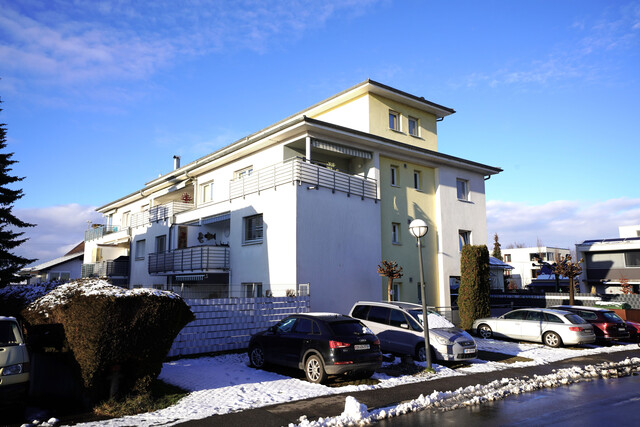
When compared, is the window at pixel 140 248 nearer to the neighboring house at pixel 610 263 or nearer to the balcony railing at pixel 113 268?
the balcony railing at pixel 113 268

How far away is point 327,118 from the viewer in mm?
26969

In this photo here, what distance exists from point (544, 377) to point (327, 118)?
19.0m

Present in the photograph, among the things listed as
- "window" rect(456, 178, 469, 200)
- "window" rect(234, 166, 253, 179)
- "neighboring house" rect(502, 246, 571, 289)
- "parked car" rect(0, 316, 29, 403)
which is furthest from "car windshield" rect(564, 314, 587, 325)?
"neighboring house" rect(502, 246, 571, 289)

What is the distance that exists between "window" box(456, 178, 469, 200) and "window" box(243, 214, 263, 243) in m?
12.5

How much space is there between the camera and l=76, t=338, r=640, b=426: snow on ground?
26.2ft

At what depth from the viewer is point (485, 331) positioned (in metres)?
19.5

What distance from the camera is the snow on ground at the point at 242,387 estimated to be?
26.2 feet

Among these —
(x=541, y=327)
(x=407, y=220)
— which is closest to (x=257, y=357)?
(x=541, y=327)

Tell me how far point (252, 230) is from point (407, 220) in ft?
25.9

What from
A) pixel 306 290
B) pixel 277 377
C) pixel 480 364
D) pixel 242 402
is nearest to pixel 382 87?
pixel 306 290

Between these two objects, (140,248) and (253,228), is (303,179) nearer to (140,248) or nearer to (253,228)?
(253,228)

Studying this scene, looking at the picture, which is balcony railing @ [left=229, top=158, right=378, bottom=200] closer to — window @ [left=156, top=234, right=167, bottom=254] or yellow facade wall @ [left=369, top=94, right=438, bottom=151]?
yellow facade wall @ [left=369, top=94, right=438, bottom=151]

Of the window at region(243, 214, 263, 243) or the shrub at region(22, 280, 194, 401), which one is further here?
the window at region(243, 214, 263, 243)

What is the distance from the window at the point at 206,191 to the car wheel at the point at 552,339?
62.3ft
